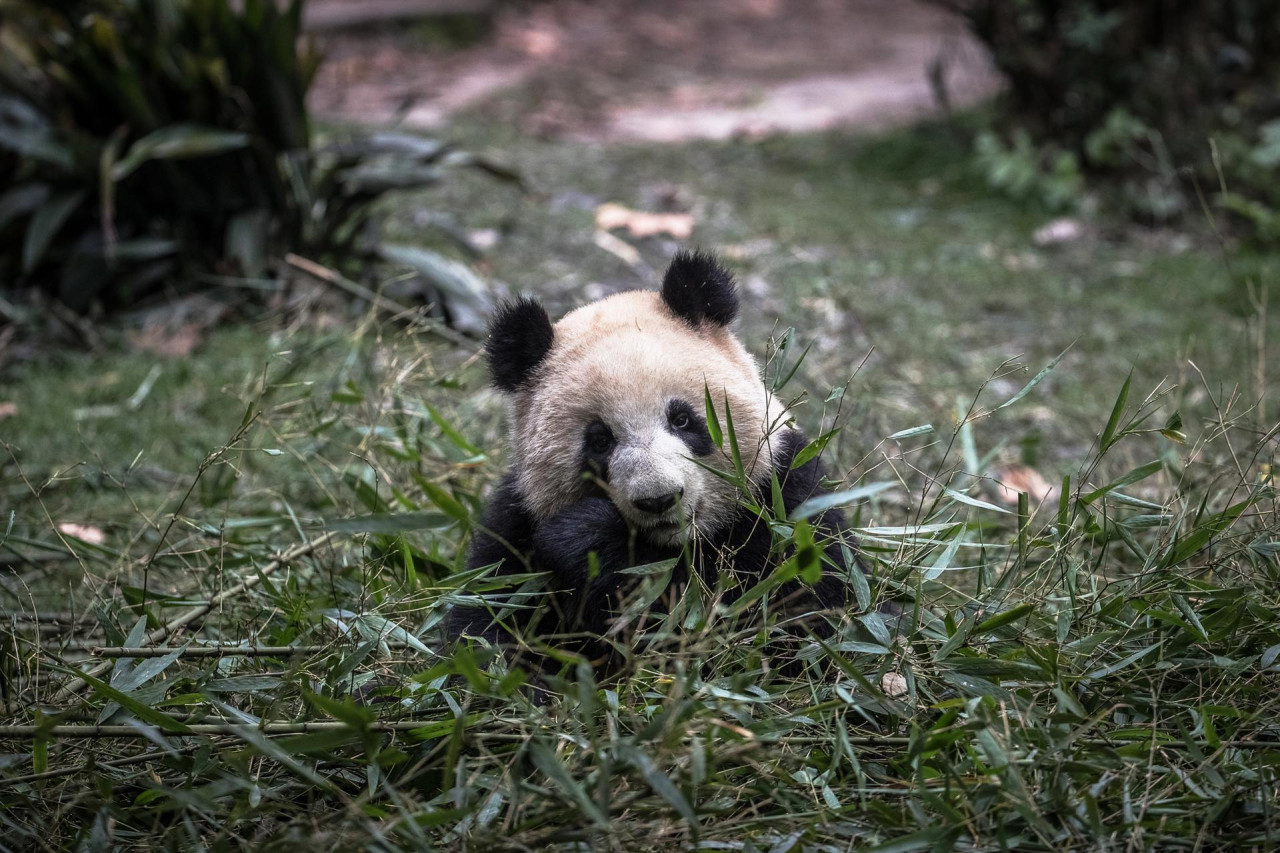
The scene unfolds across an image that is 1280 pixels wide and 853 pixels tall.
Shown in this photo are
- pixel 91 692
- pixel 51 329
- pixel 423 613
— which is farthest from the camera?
pixel 51 329

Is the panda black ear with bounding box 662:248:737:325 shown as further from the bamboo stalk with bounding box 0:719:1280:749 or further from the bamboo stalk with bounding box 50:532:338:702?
the bamboo stalk with bounding box 50:532:338:702

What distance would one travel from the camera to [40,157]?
19.0 ft

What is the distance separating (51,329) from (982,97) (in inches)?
295

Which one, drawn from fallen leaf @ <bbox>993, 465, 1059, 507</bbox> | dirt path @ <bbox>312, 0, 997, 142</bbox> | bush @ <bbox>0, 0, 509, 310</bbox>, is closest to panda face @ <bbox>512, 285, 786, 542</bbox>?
fallen leaf @ <bbox>993, 465, 1059, 507</bbox>

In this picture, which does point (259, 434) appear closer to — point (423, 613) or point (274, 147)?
point (423, 613)

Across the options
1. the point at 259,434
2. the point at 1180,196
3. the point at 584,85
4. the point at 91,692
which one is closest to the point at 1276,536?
the point at 91,692

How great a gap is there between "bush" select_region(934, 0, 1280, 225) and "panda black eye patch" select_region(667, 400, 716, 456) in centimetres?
487

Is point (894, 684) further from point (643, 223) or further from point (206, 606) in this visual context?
point (643, 223)

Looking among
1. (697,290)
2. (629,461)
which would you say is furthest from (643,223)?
(629,461)

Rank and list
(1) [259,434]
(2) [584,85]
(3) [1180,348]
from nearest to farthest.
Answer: (1) [259,434] → (3) [1180,348] → (2) [584,85]

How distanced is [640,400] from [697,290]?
390mm

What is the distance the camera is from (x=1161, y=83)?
21.4ft

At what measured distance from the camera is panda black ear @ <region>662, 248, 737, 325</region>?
108 inches

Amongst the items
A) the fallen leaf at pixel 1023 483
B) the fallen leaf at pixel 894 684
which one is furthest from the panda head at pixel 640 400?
the fallen leaf at pixel 1023 483
